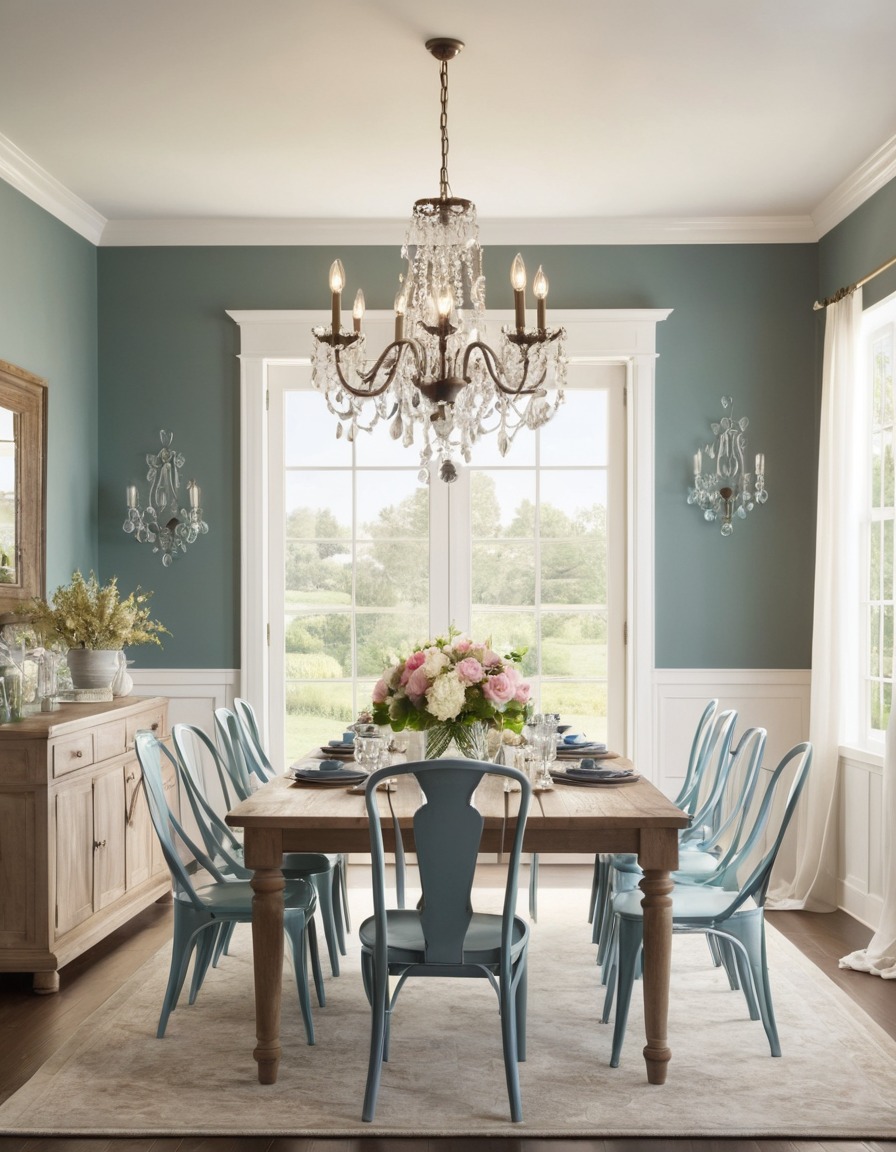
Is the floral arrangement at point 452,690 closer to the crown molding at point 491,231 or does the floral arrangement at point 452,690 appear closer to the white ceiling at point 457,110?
the white ceiling at point 457,110

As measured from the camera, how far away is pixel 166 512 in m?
5.67

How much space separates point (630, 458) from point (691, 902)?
2.73 m

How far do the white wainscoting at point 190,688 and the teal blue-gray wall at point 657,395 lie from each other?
8 cm

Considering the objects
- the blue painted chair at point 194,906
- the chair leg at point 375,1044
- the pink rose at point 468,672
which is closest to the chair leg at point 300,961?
the blue painted chair at point 194,906

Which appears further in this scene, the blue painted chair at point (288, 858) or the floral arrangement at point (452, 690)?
the blue painted chair at point (288, 858)

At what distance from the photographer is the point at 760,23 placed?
359 centimetres

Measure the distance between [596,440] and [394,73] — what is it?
2.33 meters

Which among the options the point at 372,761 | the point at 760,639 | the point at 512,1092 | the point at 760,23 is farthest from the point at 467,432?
the point at 760,639

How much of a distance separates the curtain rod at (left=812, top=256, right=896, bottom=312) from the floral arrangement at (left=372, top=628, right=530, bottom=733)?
94.9 inches

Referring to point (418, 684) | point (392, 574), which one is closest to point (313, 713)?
point (392, 574)

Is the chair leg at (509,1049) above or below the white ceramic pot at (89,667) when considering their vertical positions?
below

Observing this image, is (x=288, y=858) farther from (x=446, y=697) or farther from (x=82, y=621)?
(x=82, y=621)

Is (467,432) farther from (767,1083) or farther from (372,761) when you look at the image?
(767,1083)

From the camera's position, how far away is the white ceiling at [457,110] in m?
3.57
